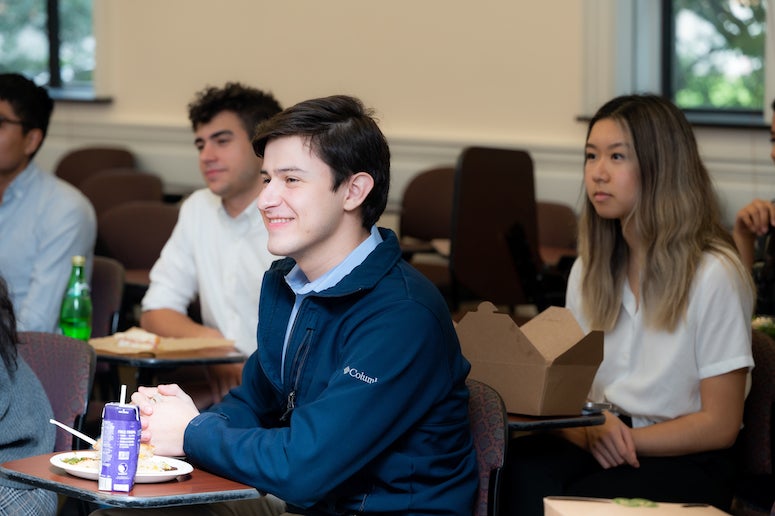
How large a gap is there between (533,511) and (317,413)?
0.97 metres

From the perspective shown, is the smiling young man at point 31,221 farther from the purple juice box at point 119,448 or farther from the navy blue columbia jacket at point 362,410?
the purple juice box at point 119,448

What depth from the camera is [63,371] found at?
303 centimetres

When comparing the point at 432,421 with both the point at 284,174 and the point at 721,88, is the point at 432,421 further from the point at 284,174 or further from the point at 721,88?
the point at 721,88

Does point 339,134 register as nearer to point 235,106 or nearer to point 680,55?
point 235,106

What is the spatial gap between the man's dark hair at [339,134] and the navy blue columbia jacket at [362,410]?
16 centimetres

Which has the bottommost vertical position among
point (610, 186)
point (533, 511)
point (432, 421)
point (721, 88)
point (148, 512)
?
point (533, 511)

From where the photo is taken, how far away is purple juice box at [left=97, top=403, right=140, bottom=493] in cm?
206

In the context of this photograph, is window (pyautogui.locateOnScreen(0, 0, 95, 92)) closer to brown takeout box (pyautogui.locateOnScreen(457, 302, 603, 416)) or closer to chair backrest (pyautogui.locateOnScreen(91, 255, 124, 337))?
chair backrest (pyautogui.locateOnScreen(91, 255, 124, 337))

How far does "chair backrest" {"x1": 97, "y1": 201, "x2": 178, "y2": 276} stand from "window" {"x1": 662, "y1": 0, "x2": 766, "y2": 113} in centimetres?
263

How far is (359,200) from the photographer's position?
96.5 inches

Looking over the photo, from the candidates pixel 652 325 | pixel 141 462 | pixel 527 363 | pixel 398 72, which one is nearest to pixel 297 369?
pixel 141 462

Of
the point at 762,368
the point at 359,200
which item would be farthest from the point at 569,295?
the point at 359,200

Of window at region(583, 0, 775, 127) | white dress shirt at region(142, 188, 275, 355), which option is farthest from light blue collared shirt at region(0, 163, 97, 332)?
window at region(583, 0, 775, 127)

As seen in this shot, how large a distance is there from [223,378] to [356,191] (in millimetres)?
1621
